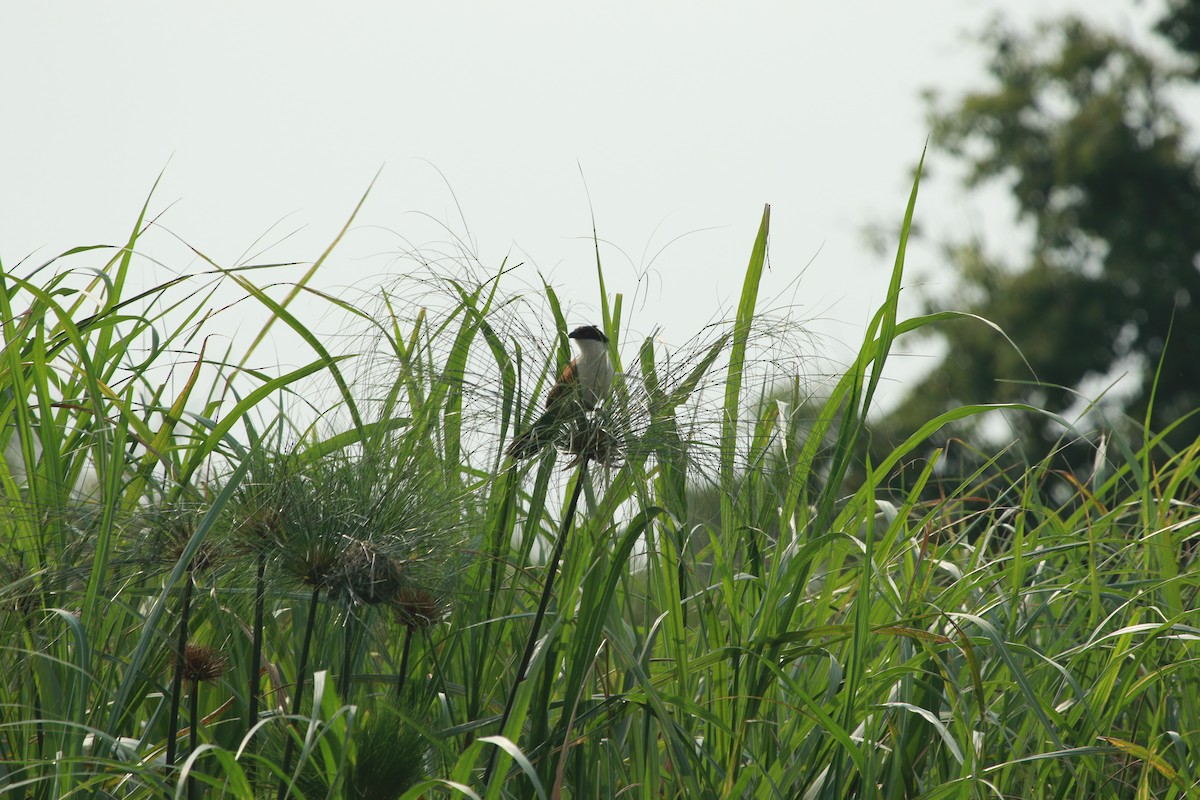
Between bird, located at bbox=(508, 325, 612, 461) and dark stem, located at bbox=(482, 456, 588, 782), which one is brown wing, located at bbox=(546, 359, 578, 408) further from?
dark stem, located at bbox=(482, 456, 588, 782)

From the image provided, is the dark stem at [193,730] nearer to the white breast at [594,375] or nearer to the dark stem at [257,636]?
the dark stem at [257,636]

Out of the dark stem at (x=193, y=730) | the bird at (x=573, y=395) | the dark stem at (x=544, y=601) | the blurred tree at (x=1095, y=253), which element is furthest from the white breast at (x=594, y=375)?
the blurred tree at (x=1095, y=253)

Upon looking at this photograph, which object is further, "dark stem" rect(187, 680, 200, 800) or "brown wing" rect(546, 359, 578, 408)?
"brown wing" rect(546, 359, 578, 408)

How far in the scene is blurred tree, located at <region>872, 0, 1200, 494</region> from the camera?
1920 centimetres

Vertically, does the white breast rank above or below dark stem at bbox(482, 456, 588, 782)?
above

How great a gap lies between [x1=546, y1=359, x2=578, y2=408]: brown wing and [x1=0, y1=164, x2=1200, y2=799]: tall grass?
2.5 inches

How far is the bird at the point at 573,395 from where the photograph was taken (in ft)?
6.97

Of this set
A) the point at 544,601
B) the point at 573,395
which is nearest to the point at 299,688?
the point at 544,601

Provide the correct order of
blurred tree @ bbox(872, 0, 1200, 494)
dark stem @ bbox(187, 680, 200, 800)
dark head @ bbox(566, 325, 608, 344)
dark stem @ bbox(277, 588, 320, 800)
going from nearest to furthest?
dark stem @ bbox(277, 588, 320, 800)
dark stem @ bbox(187, 680, 200, 800)
dark head @ bbox(566, 325, 608, 344)
blurred tree @ bbox(872, 0, 1200, 494)

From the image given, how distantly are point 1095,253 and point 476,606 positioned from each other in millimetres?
20115

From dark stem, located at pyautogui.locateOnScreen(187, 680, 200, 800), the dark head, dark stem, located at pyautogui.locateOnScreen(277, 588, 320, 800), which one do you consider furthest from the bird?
dark stem, located at pyautogui.locateOnScreen(187, 680, 200, 800)

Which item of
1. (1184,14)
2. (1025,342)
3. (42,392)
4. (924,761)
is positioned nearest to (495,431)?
(42,392)

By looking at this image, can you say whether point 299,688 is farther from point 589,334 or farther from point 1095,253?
point 1095,253

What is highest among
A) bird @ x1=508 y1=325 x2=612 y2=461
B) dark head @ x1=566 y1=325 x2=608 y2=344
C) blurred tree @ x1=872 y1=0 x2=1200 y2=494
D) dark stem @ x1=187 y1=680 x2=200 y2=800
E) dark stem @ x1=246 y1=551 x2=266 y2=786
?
blurred tree @ x1=872 y1=0 x2=1200 y2=494
